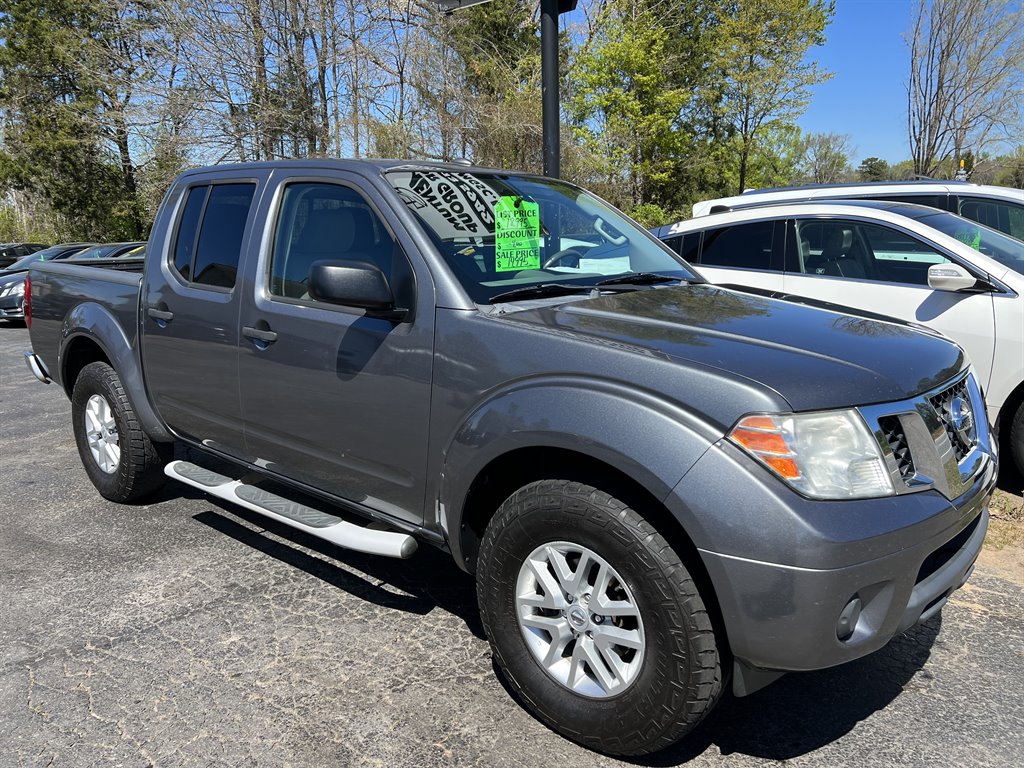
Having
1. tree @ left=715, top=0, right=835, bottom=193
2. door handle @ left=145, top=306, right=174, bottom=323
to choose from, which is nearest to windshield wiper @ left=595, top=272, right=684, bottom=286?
door handle @ left=145, top=306, right=174, bottom=323

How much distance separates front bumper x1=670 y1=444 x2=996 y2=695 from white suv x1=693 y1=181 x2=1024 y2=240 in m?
5.81

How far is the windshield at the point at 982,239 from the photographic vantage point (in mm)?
5246

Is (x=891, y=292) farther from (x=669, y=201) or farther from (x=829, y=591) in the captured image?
(x=669, y=201)

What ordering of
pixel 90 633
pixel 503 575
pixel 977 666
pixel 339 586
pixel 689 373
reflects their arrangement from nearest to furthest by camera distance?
pixel 689 373, pixel 503 575, pixel 977 666, pixel 90 633, pixel 339 586

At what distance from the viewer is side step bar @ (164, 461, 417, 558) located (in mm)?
Result: 2891

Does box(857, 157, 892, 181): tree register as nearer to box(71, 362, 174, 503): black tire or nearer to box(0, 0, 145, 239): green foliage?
box(0, 0, 145, 239): green foliage

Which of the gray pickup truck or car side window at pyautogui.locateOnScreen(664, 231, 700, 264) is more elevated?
car side window at pyautogui.locateOnScreen(664, 231, 700, 264)

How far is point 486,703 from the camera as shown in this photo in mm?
2756

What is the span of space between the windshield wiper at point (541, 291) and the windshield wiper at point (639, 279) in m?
0.17

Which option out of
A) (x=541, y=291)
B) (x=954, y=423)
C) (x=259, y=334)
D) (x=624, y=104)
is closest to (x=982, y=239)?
(x=954, y=423)

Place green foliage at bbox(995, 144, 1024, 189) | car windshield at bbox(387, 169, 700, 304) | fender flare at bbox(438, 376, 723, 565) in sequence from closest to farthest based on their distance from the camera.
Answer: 1. fender flare at bbox(438, 376, 723, 565)
2. car windshield at bbox(387, 169, 700, 304)
3. green foliage at bbox(995, 144, 1024, 189)

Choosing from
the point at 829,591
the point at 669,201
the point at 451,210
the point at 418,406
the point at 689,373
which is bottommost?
the point at 829,591

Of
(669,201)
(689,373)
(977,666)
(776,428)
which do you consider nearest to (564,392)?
(689,373)

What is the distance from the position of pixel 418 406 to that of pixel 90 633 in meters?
1.79
